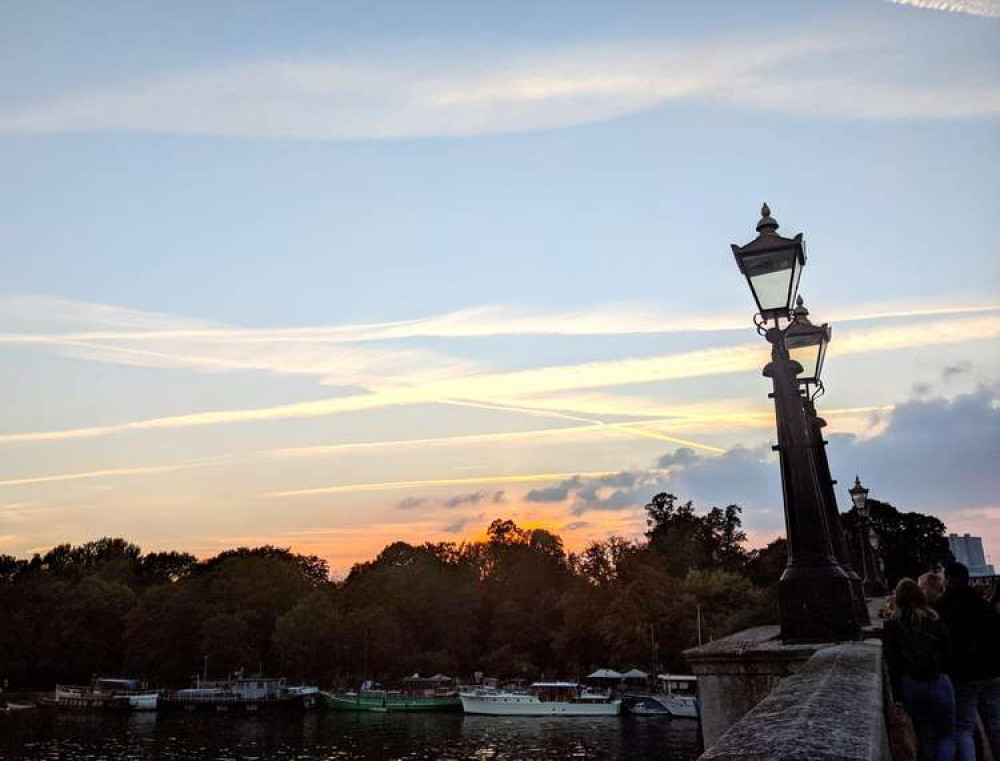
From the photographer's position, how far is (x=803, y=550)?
739 centimetres

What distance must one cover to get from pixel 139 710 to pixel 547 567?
184 ft

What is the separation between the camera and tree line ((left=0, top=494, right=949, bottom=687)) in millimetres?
95625

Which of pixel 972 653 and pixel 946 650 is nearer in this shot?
pixel 946 650

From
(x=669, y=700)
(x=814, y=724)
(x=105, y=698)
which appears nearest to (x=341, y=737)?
(x=669, y=700)

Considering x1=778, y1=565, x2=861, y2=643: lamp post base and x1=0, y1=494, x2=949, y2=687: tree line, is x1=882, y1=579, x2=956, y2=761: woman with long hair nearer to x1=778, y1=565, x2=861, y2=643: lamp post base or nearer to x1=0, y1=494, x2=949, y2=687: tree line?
x1=778, y1=565, x2=861, y2=643: lamp post base

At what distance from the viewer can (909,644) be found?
20.1ft

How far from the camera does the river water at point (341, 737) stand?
195ft

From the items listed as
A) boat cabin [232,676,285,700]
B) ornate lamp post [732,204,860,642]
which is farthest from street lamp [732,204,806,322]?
boat cabin [232,676,285,700]

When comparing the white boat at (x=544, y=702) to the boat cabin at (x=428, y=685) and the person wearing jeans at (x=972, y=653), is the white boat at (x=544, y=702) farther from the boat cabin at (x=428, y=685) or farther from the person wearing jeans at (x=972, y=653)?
the person wearing jeans at (x=972, y=653)

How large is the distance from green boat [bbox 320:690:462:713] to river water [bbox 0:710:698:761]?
3079 millimetres

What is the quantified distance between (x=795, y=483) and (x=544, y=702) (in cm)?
8574

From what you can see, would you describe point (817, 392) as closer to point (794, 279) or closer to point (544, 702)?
point (794, 279)

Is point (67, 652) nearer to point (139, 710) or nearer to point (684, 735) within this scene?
point (139, 710)

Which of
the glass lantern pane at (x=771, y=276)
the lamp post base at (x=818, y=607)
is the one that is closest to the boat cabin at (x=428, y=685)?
the glass lantern pane at (x=771, y=276)
